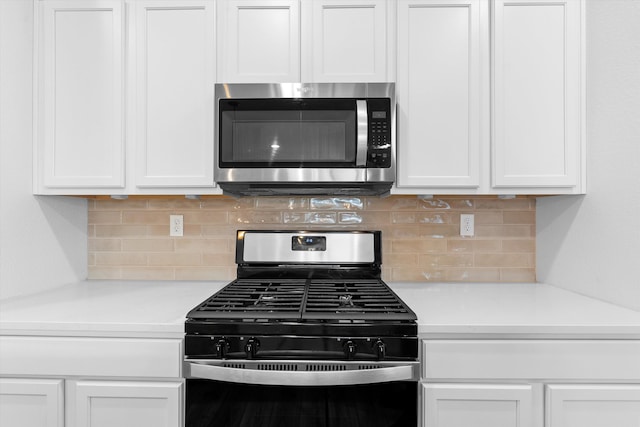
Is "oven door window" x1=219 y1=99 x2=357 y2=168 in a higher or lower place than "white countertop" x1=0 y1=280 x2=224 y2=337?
higher

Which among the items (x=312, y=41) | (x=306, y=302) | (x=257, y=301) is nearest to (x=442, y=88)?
(x=312, y=41)

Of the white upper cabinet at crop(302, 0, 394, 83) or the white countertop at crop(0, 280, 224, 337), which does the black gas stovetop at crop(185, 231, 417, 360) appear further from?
the white upper cabinet at crop(302, 0, 394, 83)

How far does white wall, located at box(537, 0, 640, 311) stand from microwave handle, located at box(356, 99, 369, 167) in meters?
0.97

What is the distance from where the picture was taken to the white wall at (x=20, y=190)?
5.14 ft

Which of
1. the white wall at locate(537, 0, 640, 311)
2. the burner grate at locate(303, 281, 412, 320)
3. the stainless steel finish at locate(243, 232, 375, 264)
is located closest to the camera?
the burner grate at locate(303, 281, 412, 320)

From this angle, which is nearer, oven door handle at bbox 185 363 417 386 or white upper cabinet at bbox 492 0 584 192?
oven door handle at bbox 185 363 417 386

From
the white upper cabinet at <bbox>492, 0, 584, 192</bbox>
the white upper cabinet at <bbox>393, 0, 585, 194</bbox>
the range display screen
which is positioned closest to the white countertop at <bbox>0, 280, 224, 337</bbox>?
the range display screen

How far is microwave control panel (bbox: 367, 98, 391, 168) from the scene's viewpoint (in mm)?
1579

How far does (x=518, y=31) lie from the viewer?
165cm

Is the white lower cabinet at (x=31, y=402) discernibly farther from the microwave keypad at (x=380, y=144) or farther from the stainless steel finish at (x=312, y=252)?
the microwave keypad at (x=380, y=144)

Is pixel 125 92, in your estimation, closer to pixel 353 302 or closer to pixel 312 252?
pixel 312 252

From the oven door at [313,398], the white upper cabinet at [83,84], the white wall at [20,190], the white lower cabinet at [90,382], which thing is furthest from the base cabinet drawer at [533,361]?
the white wall at [20,190]

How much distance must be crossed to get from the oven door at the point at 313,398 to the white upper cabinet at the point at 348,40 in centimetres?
118

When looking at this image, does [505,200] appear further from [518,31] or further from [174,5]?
[174,5]
